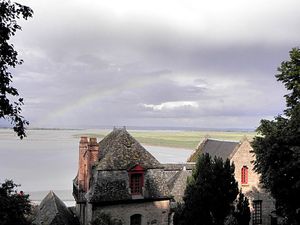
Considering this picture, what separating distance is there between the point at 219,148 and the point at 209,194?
19733 mm

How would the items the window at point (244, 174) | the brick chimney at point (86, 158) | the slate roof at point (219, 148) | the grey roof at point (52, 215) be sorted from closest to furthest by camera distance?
the grey roof at point (52, 215) → the brick chimney at point (86, 158) → the window at point (244, 174) → the slate roof at point (219, 148)

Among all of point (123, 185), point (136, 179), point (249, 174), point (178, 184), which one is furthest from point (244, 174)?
point (123, 185)

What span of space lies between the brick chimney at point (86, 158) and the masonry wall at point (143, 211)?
3169mm

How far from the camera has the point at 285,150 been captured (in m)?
27.0

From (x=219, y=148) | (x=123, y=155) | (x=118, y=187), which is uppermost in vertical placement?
(x=219, y=148)

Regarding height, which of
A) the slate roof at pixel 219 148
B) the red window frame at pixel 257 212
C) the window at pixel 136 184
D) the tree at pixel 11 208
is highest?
the slate roof at pixel 219 148

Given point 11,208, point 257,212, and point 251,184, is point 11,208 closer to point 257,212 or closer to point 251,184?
point 251,184

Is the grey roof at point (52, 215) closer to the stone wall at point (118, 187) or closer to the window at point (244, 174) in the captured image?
the stone wall at point (118, 187)

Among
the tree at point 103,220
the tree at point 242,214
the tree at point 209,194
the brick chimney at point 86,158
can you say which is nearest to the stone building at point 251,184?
the tree at point 242,214

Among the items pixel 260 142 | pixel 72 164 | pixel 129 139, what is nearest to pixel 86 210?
pixel 129 139

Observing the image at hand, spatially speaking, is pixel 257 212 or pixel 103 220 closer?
pixel 103 220

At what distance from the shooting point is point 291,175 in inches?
1064

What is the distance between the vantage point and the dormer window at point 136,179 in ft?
99.9

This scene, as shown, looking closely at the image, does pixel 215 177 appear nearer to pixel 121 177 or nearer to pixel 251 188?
pixel 121 177
